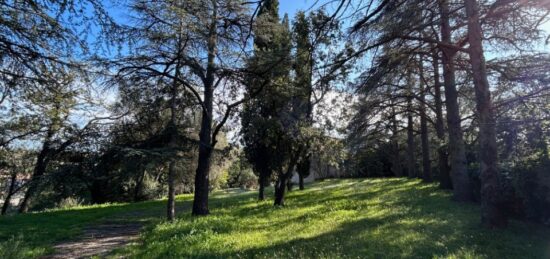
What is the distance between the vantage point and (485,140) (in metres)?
6.71

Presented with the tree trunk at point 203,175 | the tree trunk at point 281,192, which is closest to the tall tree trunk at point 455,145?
the tree trunk at point 281,192

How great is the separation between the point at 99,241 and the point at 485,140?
9.34 meters

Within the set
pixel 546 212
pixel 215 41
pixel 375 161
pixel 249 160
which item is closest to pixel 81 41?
pixel 215 41

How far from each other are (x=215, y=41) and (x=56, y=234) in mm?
7536

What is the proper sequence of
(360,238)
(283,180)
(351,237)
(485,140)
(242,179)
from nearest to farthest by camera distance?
1. (360,238)
2. (351,237)
3. (485,140)
4. (283,180)
5. (242,179)

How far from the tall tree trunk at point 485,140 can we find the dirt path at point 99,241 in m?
7.68

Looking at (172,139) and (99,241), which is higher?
(172,139)

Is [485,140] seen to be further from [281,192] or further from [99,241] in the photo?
[99,241]

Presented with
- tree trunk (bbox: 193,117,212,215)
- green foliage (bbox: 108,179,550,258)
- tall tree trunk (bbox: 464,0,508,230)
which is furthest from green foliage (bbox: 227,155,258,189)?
tall tree trunk (bbox: 464,0,508,230)

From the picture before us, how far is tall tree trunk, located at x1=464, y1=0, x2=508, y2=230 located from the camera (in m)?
6.46

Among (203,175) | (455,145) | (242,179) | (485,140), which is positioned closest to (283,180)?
(203,175)

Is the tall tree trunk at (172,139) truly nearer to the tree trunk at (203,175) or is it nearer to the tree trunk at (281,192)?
the tree trunk at (203,175)

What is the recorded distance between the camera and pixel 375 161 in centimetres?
4300

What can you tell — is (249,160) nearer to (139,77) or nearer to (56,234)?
(139,77)
